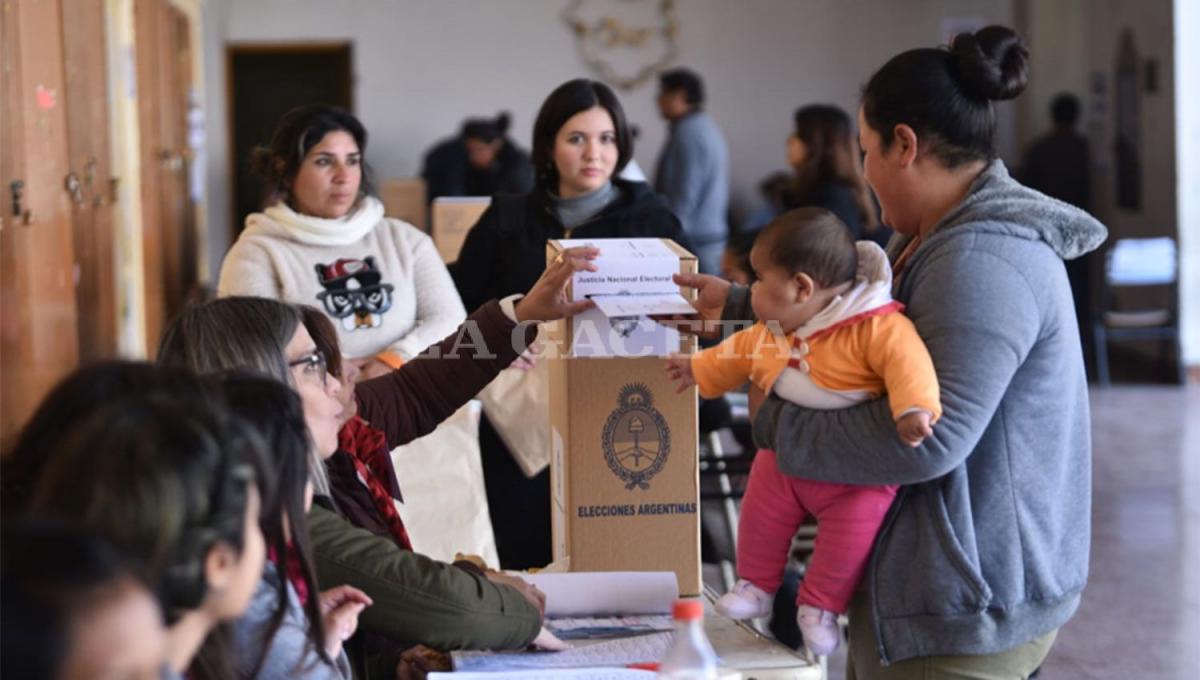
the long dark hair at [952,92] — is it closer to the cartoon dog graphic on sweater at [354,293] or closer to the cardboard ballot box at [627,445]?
the cardboard ballot box at [627,445]

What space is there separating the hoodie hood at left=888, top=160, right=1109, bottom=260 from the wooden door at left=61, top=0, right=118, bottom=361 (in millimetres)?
3661

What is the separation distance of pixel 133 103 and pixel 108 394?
5905mm

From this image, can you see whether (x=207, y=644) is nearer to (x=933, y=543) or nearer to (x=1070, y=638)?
(x=933, y=543)

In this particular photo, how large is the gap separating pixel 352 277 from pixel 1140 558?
3.18 meters

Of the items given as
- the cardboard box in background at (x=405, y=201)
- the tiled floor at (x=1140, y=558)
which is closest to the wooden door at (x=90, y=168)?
the cardboard box in background at (x=405, y=201)

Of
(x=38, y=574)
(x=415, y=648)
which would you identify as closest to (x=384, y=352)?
(x=415, y=648)

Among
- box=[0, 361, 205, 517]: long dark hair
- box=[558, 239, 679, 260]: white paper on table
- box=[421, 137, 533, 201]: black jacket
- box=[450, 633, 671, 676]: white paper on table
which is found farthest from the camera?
box=[421, 137, 533, 201]: black jacket

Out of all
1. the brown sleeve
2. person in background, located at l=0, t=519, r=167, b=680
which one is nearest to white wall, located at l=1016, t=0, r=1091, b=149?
the brown sleeve

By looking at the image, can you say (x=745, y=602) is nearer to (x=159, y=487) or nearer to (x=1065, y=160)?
(x=159, y=487)

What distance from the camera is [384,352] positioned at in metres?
3.55

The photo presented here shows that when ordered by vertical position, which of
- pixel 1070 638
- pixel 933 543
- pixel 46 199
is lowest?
pixel 1070 638

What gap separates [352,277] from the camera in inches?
143

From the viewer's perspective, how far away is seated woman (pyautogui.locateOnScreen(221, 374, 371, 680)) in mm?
1565

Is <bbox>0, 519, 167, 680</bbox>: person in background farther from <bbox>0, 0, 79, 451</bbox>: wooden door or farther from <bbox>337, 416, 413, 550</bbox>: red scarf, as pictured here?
<bbox>0, 0, 79, 451</bbox>: wooden door
